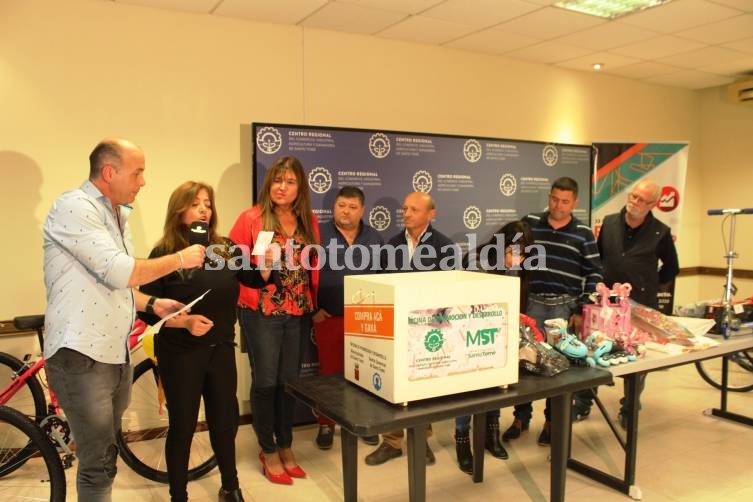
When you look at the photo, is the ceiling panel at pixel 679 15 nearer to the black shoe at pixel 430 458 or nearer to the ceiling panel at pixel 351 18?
the ceiling panel at pixel 351 18

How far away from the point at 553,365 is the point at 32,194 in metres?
2.90

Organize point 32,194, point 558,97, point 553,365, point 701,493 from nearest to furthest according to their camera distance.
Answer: point 553,365, point 701,493, point 32,194, point 558,97

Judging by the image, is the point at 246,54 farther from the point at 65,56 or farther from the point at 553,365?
the point at 553,365

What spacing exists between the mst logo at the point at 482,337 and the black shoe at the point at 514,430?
5.99ft

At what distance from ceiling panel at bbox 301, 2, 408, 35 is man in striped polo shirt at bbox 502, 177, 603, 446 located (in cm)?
155

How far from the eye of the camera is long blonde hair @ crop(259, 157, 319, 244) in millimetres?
2842

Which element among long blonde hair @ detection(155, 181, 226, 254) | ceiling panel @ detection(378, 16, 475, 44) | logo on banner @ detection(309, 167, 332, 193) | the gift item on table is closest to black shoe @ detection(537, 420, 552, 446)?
the gift item on table

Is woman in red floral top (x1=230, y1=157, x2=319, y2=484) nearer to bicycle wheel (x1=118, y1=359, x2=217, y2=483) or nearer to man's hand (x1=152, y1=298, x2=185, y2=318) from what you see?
bicycle wheel (x1=118, y1=359, x2=217, y2=483)

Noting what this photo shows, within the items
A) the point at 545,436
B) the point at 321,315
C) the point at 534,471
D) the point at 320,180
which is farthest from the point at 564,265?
the point at 320,180


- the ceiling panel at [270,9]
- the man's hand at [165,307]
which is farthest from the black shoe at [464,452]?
the ceiling panel at [270,9]

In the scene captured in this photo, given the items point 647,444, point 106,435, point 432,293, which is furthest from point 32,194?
point 647,444

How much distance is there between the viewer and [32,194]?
10.6 ft

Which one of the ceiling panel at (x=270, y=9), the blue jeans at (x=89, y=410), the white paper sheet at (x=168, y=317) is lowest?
the blue jeans at (x=89, y=410)

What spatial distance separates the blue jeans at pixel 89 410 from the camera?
192 cm
